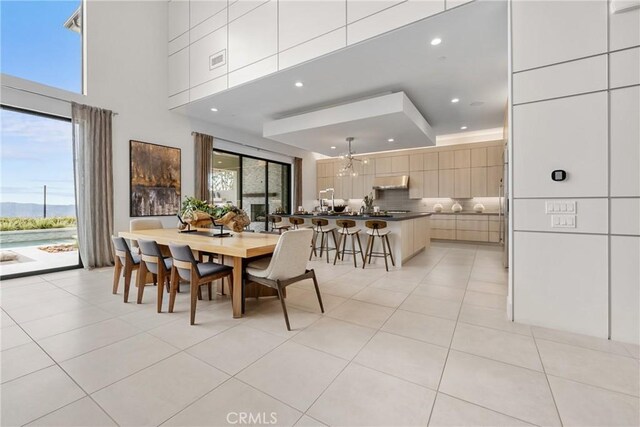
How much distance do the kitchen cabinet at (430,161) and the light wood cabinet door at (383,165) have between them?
3.69 feet

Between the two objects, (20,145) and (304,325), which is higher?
(20,145)

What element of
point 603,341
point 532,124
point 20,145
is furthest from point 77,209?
point 603,341

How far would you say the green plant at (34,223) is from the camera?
4.18 m

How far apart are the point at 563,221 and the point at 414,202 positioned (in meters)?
6.55

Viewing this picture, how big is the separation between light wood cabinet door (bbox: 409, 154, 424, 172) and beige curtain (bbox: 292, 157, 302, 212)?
377 cm

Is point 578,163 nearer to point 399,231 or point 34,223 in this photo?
point 399,231

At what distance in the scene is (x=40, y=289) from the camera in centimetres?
357

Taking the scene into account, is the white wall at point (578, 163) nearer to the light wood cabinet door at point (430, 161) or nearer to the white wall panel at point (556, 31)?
the white wall panel at point (556, 31)

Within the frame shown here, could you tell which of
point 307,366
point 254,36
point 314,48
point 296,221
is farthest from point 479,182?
point 307,366

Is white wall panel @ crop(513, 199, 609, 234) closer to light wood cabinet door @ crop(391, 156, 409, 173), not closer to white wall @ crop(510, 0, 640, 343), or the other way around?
white wall @ crop(510, 0, 640, 343)

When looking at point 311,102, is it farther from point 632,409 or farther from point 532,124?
point 632,409

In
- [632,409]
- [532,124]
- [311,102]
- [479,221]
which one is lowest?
[632,409]

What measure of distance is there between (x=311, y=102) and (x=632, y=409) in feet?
18.0

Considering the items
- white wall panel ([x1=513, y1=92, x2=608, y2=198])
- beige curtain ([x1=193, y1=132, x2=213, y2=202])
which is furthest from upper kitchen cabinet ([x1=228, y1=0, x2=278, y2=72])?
white wall panel ([x1=513, y1=92, x2=608, y2=198])
